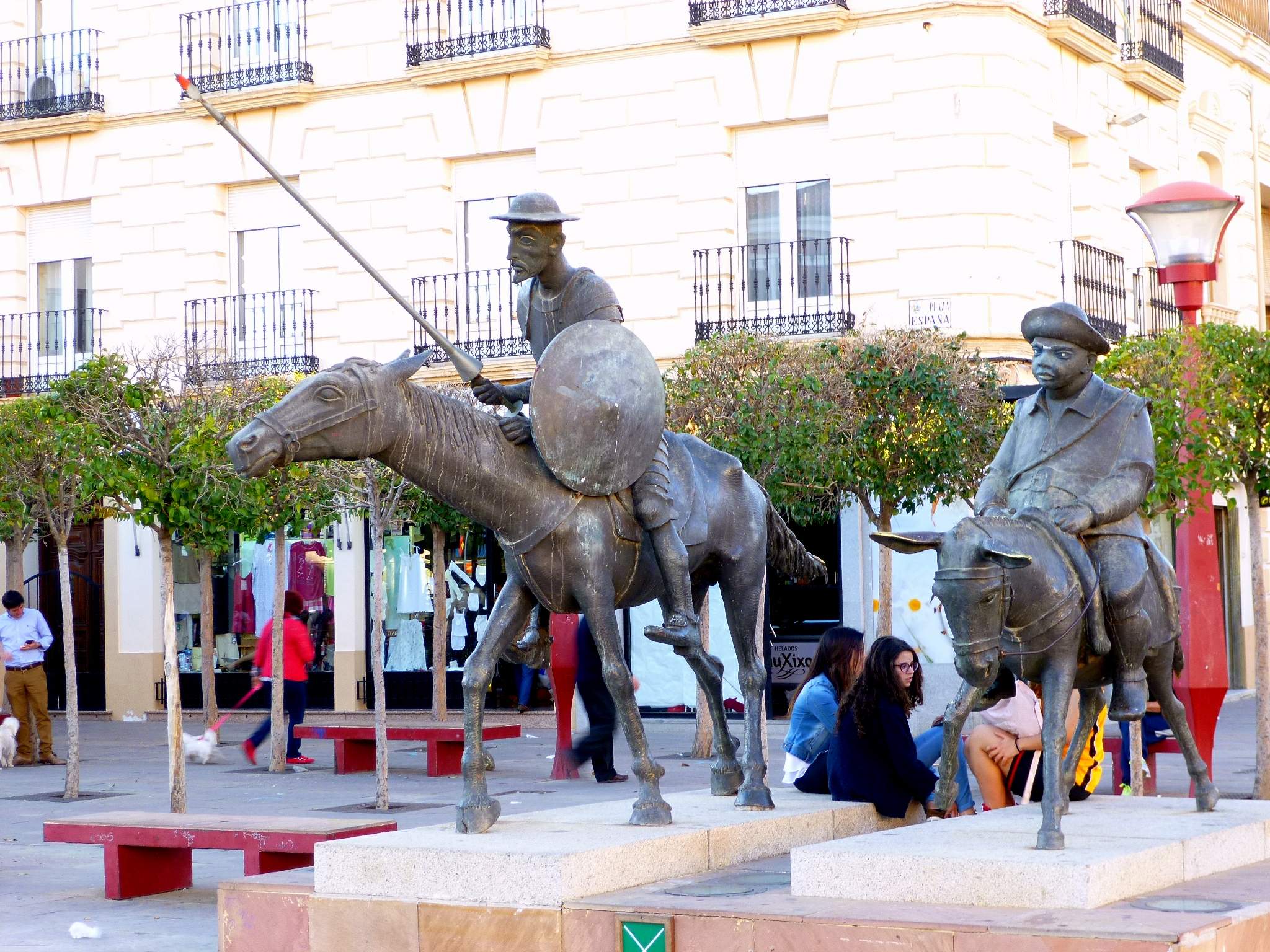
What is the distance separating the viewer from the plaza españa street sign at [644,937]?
600cm

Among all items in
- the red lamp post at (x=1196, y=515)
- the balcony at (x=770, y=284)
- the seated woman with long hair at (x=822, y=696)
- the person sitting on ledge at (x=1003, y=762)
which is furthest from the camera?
the balcony at (x=770, y=284)

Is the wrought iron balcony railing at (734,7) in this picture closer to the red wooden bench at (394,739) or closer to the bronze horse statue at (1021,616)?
the red wooden bench at (394,739)

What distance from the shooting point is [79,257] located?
23.7 metres

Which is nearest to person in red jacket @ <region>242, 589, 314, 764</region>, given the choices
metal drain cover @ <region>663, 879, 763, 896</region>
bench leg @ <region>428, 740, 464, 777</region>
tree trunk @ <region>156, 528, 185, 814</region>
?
bench leg @ <region>428, 740, 464, 777</region>

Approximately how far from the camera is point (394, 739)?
15117mm

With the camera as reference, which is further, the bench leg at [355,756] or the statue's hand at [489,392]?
the bench leg at [355,756]

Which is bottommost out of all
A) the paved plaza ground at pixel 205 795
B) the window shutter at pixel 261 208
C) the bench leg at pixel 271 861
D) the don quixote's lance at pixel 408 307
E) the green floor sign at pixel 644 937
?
the paved plaza ground at pixel 205 795

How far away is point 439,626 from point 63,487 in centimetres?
471

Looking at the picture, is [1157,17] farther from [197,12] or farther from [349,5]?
[197,12]

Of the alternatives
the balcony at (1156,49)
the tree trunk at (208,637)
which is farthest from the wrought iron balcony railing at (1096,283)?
the tree trunk at (208,637)

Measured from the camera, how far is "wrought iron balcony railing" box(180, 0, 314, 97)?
22125 mm

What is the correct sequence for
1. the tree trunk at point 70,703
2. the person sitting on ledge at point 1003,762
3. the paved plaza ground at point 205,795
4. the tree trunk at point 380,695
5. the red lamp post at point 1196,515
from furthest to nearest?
1. the tree trunk at point 70,703
2. the tree trunk at point 380,695
3. the red lamp post at point 1196,515
4. the person sitting on ledge at point 1003,762
5. the paved plaza ground at point 205,795

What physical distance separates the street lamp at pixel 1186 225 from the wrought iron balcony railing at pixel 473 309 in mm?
9948

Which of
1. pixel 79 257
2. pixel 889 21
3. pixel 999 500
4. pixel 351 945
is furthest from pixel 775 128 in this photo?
pixel 351 945
